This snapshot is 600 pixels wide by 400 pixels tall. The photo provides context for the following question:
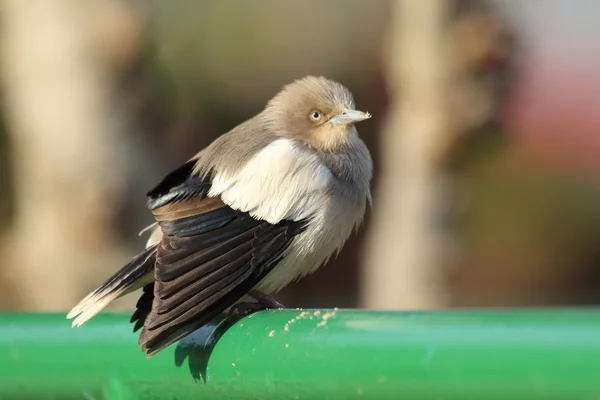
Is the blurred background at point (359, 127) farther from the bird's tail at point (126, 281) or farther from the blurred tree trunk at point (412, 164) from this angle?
the bird's tail at point (126, 281)

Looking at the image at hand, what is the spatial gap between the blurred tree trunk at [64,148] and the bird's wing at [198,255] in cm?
322

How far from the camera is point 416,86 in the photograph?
21.9 feet

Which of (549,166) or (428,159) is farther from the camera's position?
(549,166)

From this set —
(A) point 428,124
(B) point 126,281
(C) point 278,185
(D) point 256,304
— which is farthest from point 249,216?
(A) point 428,124

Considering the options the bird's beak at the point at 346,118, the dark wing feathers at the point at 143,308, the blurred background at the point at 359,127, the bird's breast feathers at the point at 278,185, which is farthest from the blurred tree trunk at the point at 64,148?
the dark wing feathers at the point at 143,308

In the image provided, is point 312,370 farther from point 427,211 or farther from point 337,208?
point 427,211

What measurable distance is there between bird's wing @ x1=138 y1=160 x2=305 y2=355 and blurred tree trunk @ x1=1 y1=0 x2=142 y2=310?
3225mm

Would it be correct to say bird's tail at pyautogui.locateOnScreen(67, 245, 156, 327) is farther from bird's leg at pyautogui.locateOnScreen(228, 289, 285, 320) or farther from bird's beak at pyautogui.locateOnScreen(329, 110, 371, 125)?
bird's beak at pyautogui.locateOnScreen(329, 110, 371, 125)

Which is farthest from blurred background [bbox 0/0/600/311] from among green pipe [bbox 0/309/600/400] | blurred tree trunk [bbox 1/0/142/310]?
green pipe [bbox 0/309/600/400]

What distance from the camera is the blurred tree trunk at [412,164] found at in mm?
6492

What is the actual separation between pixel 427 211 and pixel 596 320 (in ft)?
16.2

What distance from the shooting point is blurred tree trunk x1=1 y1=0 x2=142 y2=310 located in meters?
6.46

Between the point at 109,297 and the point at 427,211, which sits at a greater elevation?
the point at 109,297

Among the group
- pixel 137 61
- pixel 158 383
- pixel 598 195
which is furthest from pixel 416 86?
pixel 158 383
